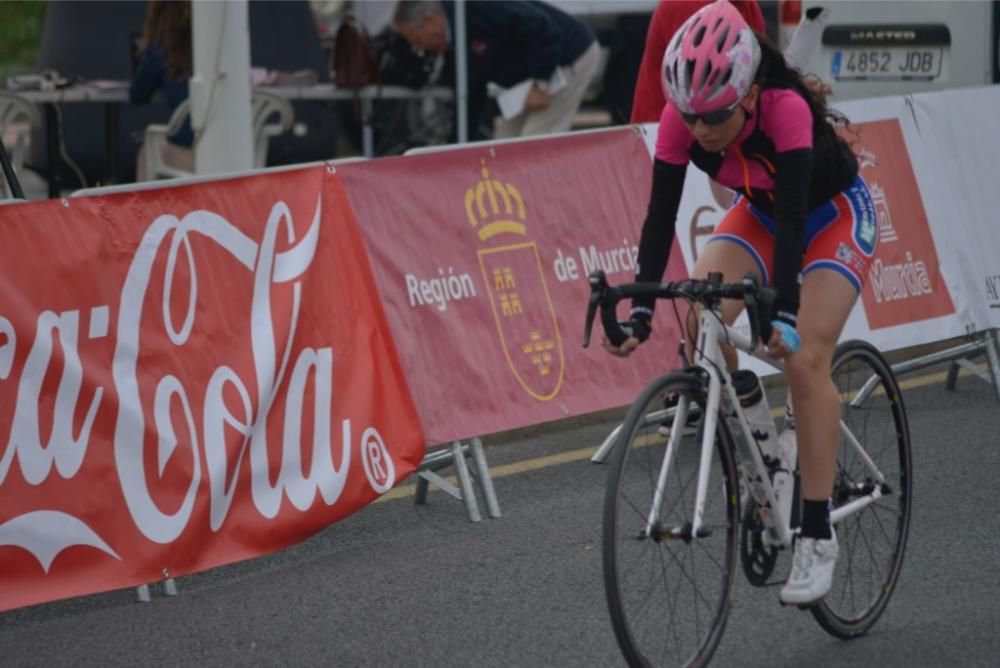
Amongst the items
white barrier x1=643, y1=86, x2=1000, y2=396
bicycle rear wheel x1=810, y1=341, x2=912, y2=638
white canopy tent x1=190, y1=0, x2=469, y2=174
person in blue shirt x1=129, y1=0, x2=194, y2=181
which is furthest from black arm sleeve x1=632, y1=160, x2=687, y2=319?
person in blue shirt x1=129, y1=0, x2=194, y2=181

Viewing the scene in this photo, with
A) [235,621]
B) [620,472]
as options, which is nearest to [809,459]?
[620,472]

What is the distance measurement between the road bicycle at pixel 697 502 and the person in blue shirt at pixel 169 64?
27.8 feet

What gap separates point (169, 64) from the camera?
13.5 metres

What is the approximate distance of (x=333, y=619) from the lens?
6.09 m

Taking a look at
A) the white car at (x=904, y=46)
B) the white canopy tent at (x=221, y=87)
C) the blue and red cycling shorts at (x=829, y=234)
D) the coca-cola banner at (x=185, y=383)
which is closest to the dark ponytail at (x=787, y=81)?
the blue and red cycling shorts at (x=829, y=234)

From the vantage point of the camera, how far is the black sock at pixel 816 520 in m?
5.40

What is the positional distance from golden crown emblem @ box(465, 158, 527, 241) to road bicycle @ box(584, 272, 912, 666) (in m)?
2.31

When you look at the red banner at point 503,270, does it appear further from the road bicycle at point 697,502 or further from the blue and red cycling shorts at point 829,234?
the road bicycle at point 697,502

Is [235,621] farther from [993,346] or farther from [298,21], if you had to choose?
[298,21]

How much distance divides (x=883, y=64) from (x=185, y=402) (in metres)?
7.59

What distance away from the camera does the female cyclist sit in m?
5.16

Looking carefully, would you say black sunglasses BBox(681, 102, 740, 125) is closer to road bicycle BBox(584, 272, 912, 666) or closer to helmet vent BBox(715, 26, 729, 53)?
helmet vent BBox(715, 26, 729, 53)

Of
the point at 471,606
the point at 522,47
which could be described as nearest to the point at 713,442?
the point at 471,606

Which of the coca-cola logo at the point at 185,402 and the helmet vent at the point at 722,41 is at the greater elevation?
the helmet vent at the point at 722,41
